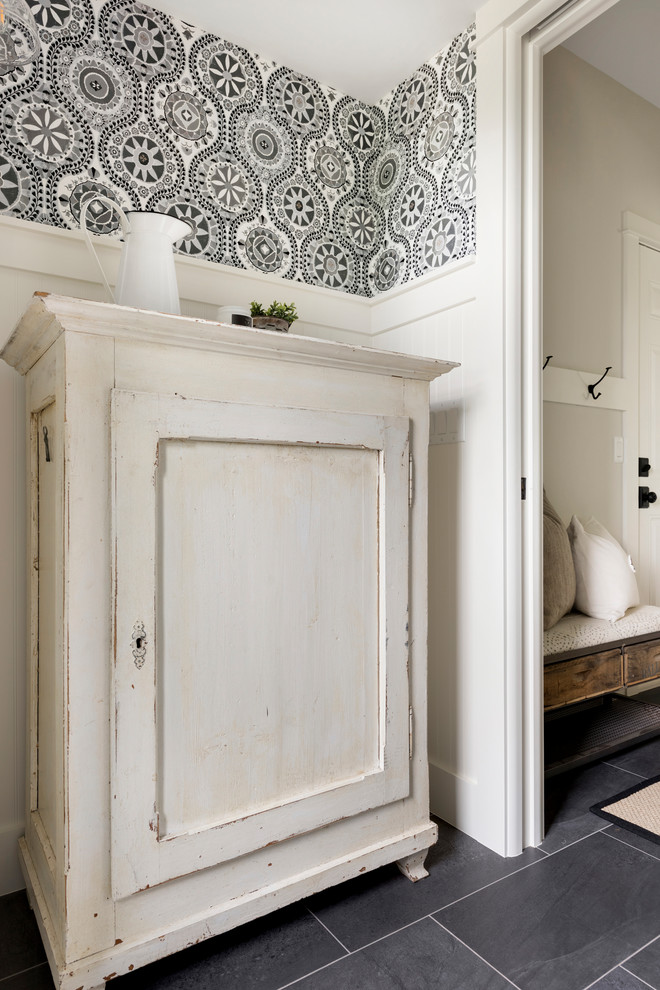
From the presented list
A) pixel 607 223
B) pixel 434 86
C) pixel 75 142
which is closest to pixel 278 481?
pixel 75 142

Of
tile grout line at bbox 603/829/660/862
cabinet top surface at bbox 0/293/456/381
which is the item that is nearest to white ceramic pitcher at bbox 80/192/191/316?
cabinet top surface at bbox 0/293/456/381

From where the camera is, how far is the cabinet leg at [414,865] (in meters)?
1.43

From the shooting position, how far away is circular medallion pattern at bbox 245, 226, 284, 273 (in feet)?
5.79

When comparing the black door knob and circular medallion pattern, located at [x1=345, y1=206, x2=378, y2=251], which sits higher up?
circular medallion pattern, located at [x1=345, y1=206, x2=378, y2=251]

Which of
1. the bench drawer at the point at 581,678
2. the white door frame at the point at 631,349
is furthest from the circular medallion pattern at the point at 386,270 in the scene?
the bench drawer at the point at 581,678

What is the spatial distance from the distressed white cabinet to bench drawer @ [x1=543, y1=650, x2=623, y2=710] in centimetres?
61

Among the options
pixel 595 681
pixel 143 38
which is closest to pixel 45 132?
pixel 143 38

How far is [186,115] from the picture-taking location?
5.39 feet

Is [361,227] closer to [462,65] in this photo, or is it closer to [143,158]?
[462,65]

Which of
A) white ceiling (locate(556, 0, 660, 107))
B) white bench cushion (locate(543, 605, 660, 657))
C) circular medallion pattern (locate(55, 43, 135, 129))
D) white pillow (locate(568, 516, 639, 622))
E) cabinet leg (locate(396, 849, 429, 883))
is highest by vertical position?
white ceiling (locate(556, 0, 660, 107))

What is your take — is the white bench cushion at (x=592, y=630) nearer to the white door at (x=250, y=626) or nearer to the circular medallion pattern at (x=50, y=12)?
the white door at (x=250, y=626)

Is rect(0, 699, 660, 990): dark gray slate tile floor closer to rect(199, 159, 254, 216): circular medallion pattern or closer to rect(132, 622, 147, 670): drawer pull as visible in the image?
rect(132, 622, 147, 670): drawer pull

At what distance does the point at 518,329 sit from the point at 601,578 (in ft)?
3.39

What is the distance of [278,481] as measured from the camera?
4.01 feet
